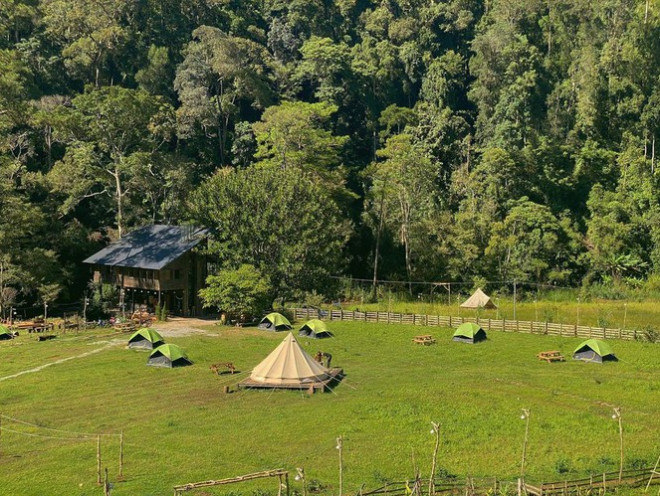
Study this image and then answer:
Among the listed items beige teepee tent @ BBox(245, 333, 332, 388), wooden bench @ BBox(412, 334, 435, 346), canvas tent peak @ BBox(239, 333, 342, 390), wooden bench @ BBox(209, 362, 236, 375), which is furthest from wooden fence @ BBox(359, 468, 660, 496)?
wooden bench @ BBox(412, 334, 435, 346)

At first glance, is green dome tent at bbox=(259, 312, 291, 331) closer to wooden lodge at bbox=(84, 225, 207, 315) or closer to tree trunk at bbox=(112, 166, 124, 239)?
wooden lodge at bbox=(84, 225, 207, 315)

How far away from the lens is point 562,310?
58781 millimetres

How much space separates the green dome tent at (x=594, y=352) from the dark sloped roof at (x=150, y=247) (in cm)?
3215

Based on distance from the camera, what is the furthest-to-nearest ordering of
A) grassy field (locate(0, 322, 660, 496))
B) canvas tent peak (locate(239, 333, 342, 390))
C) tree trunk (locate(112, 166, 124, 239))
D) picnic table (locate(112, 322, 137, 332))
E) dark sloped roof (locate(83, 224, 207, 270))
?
tree trunk (locate(112, 166, 124, 239)) < dark sloped roof (locate(83, 224, 207, 270)) < picnic table (locate(112, 322, 137, 332)) < canvas tent peak (locate(239, 333, 342, 390)) < grassy field (locate(0, 322, 660, 496))

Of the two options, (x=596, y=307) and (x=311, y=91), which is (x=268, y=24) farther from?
(x=596, y=307)

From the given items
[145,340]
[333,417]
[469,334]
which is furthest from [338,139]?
[333,417]

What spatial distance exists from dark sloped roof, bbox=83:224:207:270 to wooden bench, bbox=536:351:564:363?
3037 centimetres

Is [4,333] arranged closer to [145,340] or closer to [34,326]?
[34,326]

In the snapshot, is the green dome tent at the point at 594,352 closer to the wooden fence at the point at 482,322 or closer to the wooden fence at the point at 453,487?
the wooden fence at the point at 482,322

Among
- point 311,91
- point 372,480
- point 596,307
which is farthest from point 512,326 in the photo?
point 311,91

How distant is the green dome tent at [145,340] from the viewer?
45.3 meters

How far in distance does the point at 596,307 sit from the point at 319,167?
3022 centimetres

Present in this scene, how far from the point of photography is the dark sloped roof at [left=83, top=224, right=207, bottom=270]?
5919cm

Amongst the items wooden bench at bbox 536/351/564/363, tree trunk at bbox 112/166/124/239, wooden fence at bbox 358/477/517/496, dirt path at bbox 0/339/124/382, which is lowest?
wooden fence at bbox 358/477/517/496
